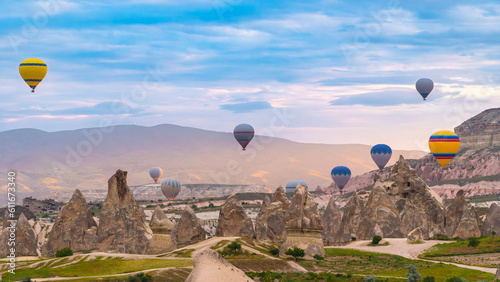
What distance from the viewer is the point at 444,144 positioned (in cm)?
17025

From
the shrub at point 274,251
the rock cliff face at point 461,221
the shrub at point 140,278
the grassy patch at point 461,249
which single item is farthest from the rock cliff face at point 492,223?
the shrub at point 140,278

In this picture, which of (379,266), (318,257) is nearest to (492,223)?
(379,266)

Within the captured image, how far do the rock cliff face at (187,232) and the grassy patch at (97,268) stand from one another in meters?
15.0

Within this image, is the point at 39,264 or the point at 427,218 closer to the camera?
the point at 39,264

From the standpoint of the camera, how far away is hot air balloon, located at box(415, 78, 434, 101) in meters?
167

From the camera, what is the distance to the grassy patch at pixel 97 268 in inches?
2601

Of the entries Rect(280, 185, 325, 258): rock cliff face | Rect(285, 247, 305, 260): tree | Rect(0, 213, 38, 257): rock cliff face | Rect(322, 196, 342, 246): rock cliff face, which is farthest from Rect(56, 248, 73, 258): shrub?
Rect(322, 196, 342, 246): rock cliff face

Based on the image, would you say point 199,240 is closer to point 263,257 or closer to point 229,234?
point 229,234

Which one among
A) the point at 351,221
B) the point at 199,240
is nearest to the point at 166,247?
the point at 199,240

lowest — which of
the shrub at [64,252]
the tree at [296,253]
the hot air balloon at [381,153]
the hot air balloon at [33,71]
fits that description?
Result: the tree at [296,253]

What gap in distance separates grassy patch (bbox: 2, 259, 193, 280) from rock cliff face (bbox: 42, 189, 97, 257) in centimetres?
1787

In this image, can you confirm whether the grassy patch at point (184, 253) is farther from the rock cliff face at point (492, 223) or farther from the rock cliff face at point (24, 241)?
the rock cliff face at point (492, 223)

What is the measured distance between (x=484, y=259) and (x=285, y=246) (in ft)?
65.7

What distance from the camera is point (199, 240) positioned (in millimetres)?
87000
